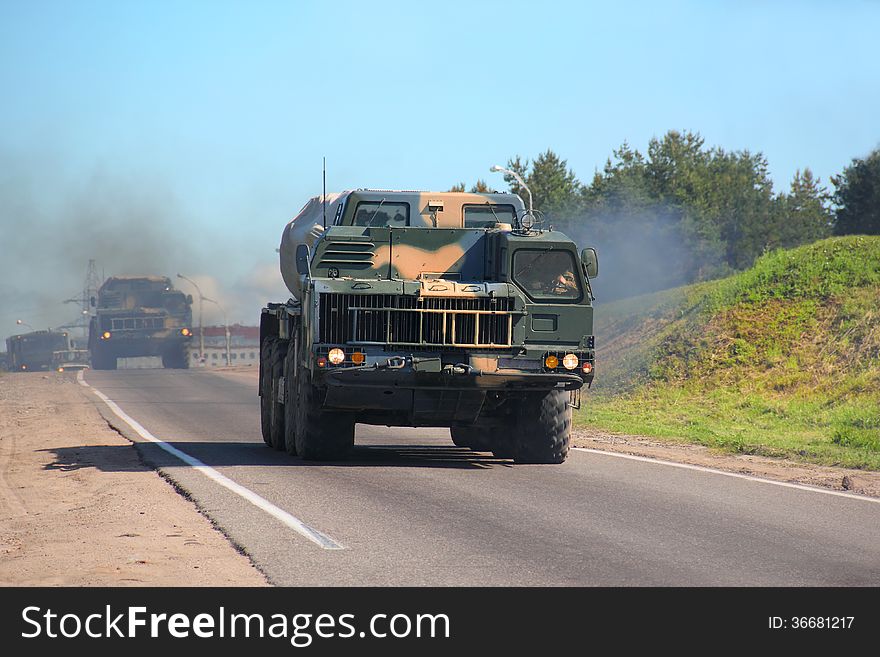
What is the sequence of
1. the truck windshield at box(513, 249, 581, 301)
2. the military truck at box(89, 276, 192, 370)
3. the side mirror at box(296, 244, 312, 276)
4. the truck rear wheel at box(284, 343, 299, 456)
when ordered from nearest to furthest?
the truck windshield at box(513, 249, 581, 301), the side mirror at box(296, 244, 312, 276), the truck rear wheel at box(284, 343, 299, 456), the military truck at box(89, 276, 192, 370)

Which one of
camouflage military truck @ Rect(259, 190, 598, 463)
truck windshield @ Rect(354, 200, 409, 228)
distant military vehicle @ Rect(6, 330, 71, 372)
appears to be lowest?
distant military vehicle @ Rect(6, 330, 71, 372)

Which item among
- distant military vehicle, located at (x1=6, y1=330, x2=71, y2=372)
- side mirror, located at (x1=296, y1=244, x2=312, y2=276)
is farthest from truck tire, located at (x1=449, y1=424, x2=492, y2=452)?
distant military vehicle, located at (x1=6, y1=330, x2=71, y2=372)

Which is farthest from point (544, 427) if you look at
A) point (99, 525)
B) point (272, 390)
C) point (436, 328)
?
point (99, 525)

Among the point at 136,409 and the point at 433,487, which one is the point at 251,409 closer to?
the point at 136,409

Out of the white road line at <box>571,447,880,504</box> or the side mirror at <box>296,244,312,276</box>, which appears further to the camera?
the side mirror at <box>296,244,312,276</box>

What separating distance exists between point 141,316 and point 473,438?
39975 millimetres

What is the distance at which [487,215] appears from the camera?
1709 centimetres

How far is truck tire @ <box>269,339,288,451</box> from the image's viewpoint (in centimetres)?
1809

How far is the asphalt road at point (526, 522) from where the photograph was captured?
8391mm

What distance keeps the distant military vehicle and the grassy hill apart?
40355 millimetres

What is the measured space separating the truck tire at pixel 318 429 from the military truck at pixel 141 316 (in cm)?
4111

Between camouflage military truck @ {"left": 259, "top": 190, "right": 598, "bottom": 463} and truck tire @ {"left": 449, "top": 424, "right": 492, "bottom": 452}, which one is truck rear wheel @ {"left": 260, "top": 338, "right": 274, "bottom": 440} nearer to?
camouflage military truck @ {"left": 259, "top": 190, "right": 598, "bottom": 463}

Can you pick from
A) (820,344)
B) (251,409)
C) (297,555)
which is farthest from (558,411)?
(820,344)

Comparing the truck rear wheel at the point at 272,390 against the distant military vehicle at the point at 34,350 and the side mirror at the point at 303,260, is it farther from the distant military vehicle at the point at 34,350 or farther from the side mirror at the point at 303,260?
the distant military vehicle at the point at 34,350
